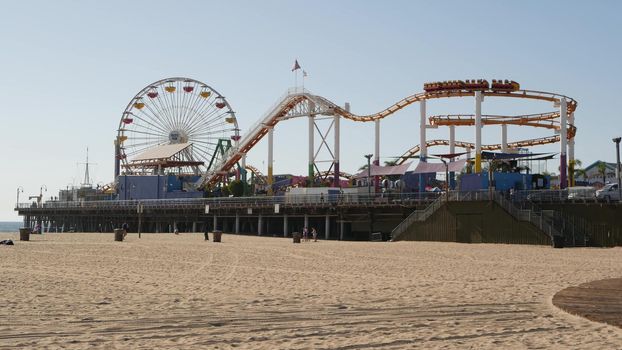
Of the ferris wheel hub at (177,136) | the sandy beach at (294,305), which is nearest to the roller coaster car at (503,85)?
the sandy beach at (294,305)

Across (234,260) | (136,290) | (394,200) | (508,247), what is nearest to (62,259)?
(234,260)

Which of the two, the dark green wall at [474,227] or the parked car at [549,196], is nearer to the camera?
the dark green wall at [474,227]

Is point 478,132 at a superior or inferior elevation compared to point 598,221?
superior

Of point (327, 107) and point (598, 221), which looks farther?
point (327, 107)

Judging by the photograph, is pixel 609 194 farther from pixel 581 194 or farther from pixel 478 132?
pixel 478 132

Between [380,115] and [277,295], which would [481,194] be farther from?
[277,295]

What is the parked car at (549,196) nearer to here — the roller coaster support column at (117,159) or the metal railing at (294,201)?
the metal railing at (294,201)

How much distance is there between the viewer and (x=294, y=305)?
14539mm

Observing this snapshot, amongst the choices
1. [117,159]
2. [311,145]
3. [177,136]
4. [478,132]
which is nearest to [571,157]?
[478,132]

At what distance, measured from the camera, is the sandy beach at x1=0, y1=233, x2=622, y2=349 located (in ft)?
35.3

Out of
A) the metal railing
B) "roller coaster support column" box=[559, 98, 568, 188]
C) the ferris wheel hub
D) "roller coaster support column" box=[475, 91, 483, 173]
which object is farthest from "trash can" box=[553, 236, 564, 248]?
the ferris wheel hub

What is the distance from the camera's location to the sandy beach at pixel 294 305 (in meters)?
10.8

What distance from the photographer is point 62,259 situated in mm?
27922

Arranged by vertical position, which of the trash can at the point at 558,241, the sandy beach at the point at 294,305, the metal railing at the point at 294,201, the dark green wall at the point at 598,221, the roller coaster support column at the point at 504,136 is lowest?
the sandy beach at the point at 294,305
